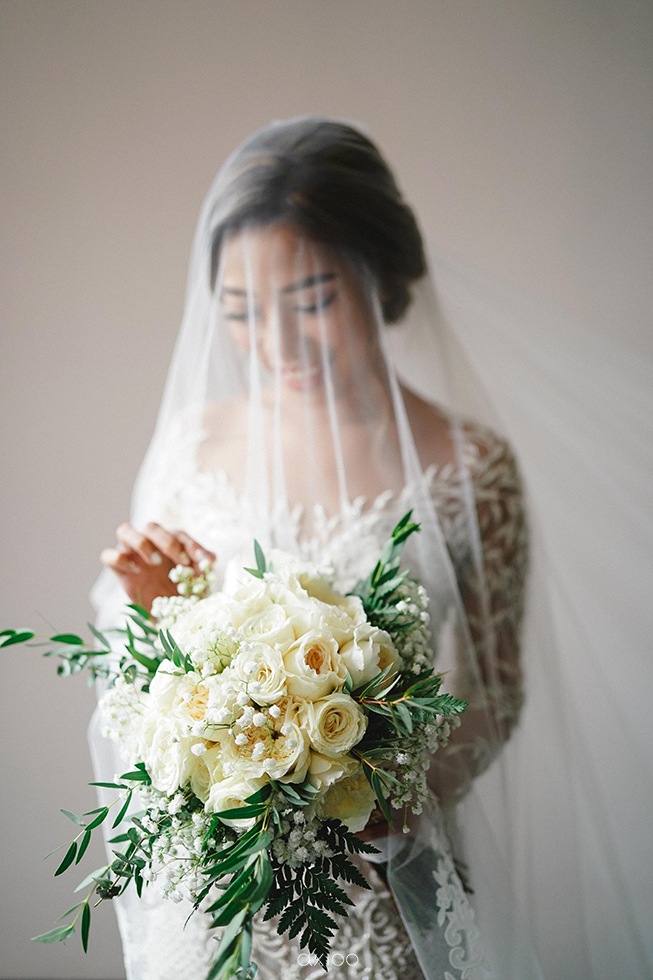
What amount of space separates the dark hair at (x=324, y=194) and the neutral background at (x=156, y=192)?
58 cm

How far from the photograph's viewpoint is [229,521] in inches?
45.3

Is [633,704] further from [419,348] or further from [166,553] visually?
[166,553]

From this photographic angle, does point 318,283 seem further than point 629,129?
No

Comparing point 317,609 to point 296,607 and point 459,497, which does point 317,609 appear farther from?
point 459,497

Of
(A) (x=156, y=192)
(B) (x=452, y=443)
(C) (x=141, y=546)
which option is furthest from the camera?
(A) (x=156, y=192)

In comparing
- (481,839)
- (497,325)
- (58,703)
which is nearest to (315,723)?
(481,839)

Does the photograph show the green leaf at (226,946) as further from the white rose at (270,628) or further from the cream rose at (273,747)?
the white rose at (270,628)

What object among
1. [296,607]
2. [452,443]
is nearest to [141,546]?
[296,607]

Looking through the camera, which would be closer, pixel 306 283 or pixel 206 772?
pixel 206 772

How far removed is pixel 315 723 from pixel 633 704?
2.86 feet

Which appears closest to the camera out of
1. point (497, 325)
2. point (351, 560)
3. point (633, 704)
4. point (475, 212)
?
point (351, 560)

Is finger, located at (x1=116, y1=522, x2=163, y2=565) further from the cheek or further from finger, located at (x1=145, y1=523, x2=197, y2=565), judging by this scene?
the cheek

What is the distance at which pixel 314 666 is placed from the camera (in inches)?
27.2

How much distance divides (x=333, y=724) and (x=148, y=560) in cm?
44
